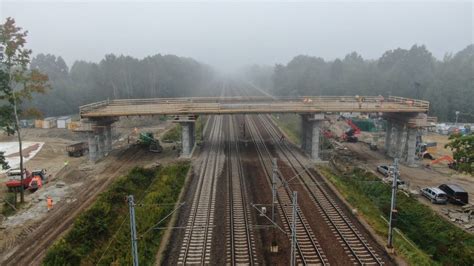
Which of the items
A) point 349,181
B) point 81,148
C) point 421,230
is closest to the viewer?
point 421,230

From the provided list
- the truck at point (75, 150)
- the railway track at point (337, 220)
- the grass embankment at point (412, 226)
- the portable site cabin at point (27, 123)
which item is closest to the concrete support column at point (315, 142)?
the railway track at point (337, 220)

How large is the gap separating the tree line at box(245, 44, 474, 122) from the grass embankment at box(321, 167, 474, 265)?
5003 centimetres

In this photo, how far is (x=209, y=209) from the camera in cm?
2953

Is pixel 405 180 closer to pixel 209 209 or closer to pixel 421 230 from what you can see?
pixel 421 230

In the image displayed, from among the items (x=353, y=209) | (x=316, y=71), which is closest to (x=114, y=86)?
(x=316, y=71)

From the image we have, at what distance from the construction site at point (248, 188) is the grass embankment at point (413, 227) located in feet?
1.09

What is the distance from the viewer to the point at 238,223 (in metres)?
26.9

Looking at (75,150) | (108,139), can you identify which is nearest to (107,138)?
(108,139)

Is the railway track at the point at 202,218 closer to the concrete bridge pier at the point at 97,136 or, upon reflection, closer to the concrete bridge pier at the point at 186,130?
the concrete bridge pier at the point at 186,130

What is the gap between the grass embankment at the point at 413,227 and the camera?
23.7m

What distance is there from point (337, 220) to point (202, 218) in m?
11.0

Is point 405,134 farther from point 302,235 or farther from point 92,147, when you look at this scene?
point 92,147

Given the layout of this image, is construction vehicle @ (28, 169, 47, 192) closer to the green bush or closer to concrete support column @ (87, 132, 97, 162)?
concrete support column @ (87, 132, 97, 162)

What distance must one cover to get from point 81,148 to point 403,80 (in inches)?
3852
